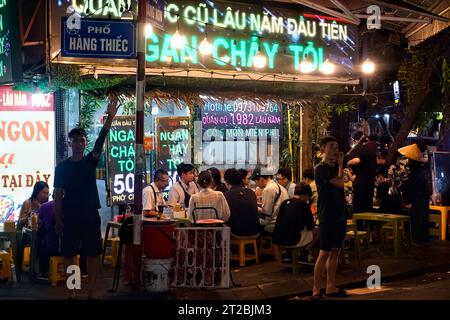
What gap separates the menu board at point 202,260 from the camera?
927 centimetres

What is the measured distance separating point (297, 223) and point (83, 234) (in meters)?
3.29

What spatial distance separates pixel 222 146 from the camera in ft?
46.6

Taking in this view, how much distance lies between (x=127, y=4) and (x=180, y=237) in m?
4.31

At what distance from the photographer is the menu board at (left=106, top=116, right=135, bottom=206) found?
12852mm

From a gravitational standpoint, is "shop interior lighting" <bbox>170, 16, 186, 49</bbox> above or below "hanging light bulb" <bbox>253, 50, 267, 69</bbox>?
above

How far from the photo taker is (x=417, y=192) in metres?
12.5

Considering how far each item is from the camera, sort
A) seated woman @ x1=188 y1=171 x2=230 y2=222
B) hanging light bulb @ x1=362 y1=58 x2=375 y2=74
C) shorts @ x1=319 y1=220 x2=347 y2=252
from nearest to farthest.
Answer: shorts @ x1=319 y1=220 x2=347 y2=252 < seated woman @ x1=188 y1=171 x2=230 y2=222 < hanging light bulb @ x1=362 y1=58 x2=375 y2=74

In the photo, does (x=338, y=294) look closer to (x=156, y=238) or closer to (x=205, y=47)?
(x=156, y=238)

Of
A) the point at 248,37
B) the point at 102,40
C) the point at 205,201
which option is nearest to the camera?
the point at 102,40

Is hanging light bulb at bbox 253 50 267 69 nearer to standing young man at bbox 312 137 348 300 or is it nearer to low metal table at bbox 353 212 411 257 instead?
low metal table at bbox 353 212 411 257

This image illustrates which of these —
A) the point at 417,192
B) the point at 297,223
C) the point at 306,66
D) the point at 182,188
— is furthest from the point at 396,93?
the point at 297,223

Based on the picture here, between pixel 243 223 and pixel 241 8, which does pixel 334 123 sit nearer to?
pixel 241 8

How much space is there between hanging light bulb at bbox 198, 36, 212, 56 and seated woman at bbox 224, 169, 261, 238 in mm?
2593

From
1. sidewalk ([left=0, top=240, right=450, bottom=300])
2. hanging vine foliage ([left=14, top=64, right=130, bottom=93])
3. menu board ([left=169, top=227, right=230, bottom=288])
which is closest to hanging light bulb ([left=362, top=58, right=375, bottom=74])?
sidewalk ([left=0, top=240, right=450, bottom=300])
